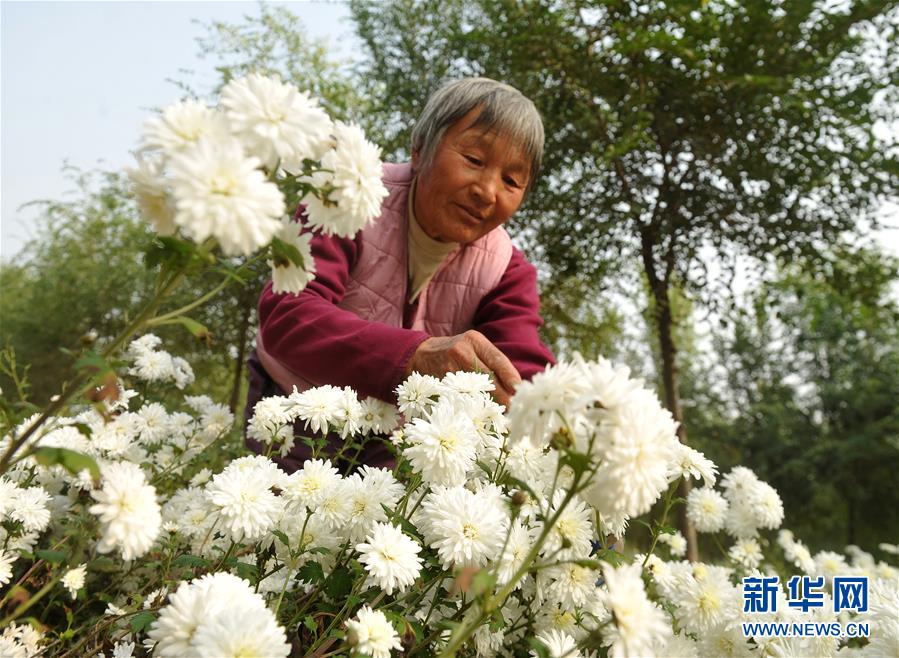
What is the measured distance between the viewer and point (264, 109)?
72 cm

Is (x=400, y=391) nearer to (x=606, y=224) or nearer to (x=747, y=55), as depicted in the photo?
(x=606, y=224)

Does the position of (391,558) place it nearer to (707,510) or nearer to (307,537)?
(307,537)

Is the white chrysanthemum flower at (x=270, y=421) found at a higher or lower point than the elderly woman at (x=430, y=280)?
lower

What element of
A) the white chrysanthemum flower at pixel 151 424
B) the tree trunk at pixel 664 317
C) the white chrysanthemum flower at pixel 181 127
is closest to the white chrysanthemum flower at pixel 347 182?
the white chrysanthemum flower at pixel 181 127

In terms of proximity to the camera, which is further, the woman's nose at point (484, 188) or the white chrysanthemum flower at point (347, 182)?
the woman's nose at point (484, 188)

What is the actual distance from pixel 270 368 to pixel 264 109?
4.86ft

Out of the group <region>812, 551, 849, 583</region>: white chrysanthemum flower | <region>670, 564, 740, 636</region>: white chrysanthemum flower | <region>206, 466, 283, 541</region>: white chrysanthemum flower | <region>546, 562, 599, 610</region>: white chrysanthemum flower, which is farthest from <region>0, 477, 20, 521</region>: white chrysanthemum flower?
<region>812, 551, 849, 583</region>: white chrysanthemum flower

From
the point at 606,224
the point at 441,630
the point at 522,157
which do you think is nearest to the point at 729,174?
the point at 606,224

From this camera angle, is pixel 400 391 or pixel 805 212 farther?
pixel 805 212

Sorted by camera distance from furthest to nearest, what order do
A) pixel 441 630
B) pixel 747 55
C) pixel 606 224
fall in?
1. pixel 606 224
2. pixel 747 55
3. pixel 441 630

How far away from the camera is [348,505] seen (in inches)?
49.0

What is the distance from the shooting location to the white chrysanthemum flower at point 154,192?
2.45ft

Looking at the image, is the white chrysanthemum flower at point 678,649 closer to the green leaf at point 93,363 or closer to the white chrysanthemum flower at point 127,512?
the white chrysanthemum flower at point 127,512

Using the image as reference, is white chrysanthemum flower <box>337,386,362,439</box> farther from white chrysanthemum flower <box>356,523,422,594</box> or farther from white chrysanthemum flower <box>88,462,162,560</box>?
white chrysanthemum flower <box>88,462,162,560</box>
